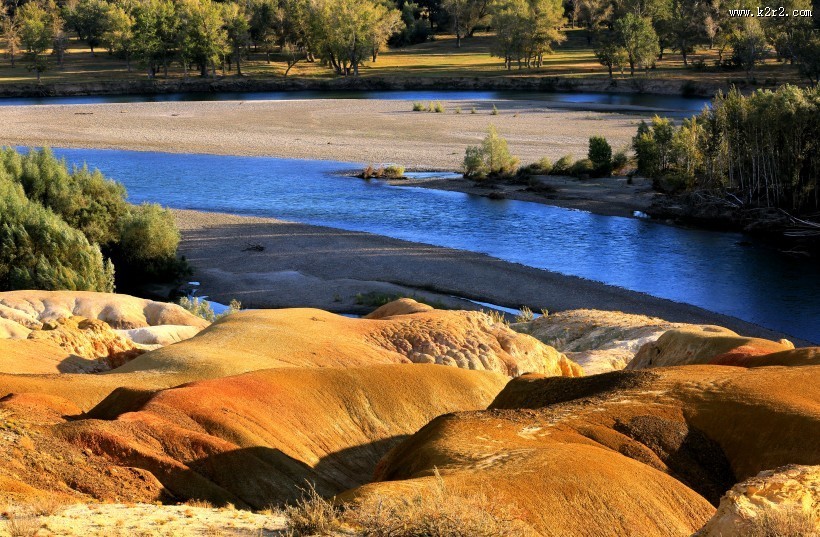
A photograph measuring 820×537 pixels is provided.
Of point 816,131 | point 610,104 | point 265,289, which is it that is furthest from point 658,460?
point 610,104

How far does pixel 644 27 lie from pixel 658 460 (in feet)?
368

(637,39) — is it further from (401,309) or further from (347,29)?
(401,309)

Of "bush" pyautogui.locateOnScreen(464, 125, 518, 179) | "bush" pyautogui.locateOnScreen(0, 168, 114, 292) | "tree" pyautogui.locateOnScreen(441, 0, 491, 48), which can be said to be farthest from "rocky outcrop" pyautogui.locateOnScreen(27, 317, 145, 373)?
"tree" pyautogui.locateOnScreen(441, 0, 491, 48)

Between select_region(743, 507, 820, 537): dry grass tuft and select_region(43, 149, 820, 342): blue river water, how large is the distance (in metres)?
28.2

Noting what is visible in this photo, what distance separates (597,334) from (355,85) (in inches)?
3995

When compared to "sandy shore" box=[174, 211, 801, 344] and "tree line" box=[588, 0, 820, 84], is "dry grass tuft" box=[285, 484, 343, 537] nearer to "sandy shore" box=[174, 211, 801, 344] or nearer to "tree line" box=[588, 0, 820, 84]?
"sandy shore" box=[174, 211, 801, 344]

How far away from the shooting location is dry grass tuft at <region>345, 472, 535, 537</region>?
873 cm

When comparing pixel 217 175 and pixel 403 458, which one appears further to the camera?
pixel 217 175

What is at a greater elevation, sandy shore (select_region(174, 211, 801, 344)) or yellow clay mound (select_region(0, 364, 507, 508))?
yellow clay mound (select_region(0, 364, 507, 508))

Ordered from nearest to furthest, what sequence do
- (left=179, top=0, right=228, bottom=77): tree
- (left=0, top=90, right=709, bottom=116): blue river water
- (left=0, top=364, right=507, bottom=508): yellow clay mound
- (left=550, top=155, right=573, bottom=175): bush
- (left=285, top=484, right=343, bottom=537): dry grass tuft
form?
(left=285, top=484, right=343, bottom=537): dry grass tuft < (left=0, top=364, right=507, bottom=508): yellow clay mound < (left=550, top=155, right=573, bottom=175): bush < (left=0, top=90, right=709, bottom=116): blue river water < (left=179, top=0, right=228, bottom=77): tree

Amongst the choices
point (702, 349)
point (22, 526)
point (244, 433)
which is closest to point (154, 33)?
point (702, 349)

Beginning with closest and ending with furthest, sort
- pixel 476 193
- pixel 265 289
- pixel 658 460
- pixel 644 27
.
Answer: pixel 658 460 → pixel 265 289 → pixel 476 193 → pixel 644 27

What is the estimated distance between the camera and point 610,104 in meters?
103

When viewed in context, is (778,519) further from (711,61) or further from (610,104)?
(711,61)
